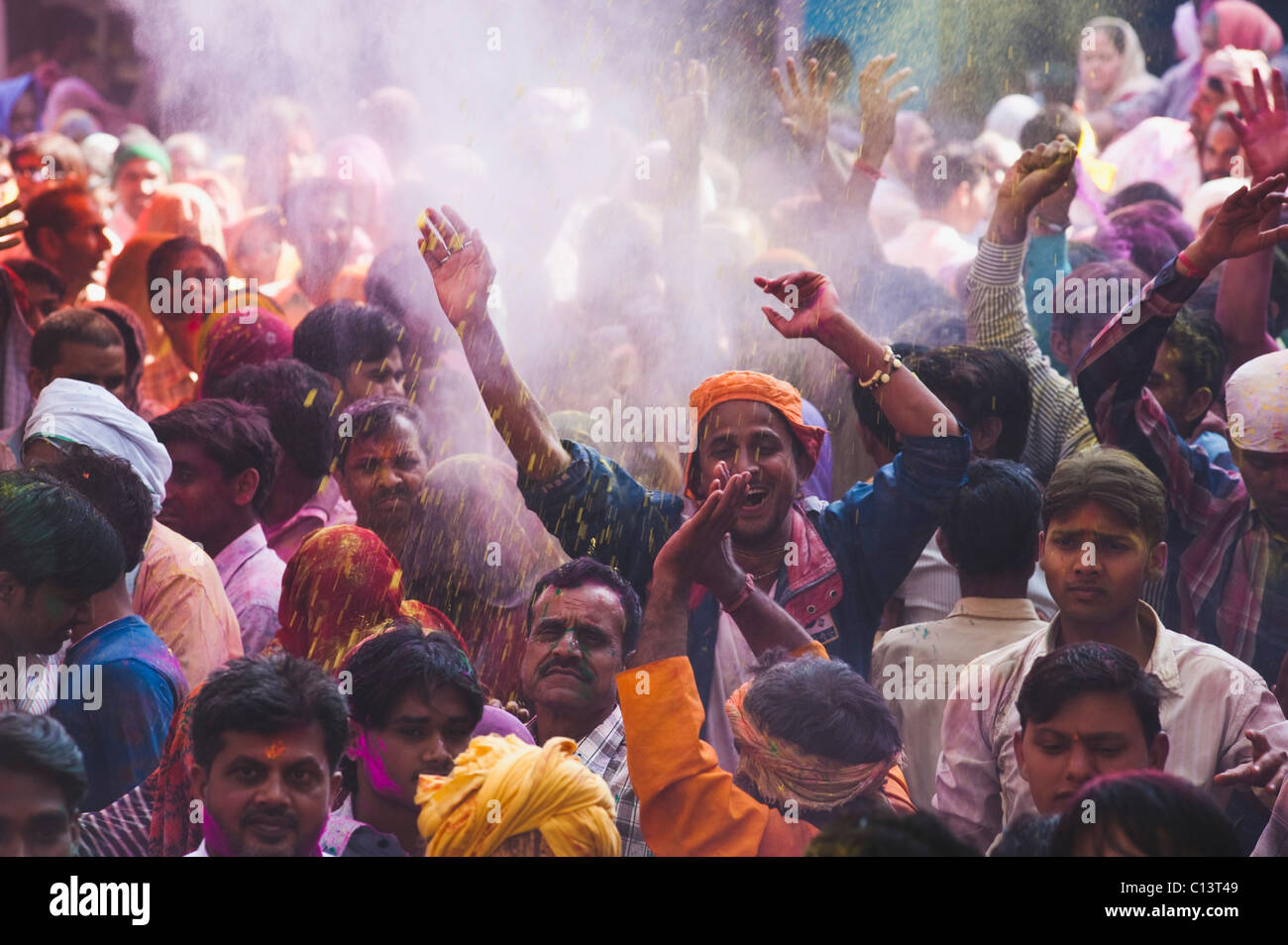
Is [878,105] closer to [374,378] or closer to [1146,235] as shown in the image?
[1146,235]

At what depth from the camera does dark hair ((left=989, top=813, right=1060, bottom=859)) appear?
273 cm

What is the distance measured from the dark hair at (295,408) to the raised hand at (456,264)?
0.77 metres

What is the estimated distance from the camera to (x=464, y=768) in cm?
295

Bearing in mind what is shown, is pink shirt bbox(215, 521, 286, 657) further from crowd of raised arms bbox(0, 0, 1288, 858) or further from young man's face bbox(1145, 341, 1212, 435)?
young man's face bbox(1145, 341, 1212, 435)

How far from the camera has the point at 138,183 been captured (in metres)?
7.36

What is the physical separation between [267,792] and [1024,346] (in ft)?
8.37

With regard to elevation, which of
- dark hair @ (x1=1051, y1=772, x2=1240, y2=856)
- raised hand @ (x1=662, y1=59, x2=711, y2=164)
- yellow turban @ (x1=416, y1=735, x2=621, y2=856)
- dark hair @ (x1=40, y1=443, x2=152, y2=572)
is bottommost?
dark hair @ (x1=1051, y1=772, x2=1240, y2=856)

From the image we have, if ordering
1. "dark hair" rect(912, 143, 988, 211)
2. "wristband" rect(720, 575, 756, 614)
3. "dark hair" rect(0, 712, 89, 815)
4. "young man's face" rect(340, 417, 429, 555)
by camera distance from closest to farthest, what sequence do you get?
1. "dark hair" rect(0, 712, 89, 815)
2. "wristband" rect(720, 575, 756, 614)
3. "young man's face" rect(340, 417, 429, 555)
4. "dark hair" rect(912, 143, 988, 211)

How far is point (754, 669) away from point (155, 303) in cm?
314

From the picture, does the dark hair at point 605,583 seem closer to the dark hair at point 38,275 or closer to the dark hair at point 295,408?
the dark hair at point 295,408

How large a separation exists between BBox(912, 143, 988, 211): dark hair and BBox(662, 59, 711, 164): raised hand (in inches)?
60.7

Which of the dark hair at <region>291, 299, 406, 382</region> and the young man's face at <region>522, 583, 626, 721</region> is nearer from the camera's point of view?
the young man's face at <region>522, 583, 626, 721</region>

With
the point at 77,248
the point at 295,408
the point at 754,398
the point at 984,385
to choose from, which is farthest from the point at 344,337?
the point at 984,385

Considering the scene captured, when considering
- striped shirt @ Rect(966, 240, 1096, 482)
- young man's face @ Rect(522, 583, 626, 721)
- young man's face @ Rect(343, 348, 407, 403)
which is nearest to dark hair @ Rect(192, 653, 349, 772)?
young man's face @ Rect(522, 583, 626, 721)
